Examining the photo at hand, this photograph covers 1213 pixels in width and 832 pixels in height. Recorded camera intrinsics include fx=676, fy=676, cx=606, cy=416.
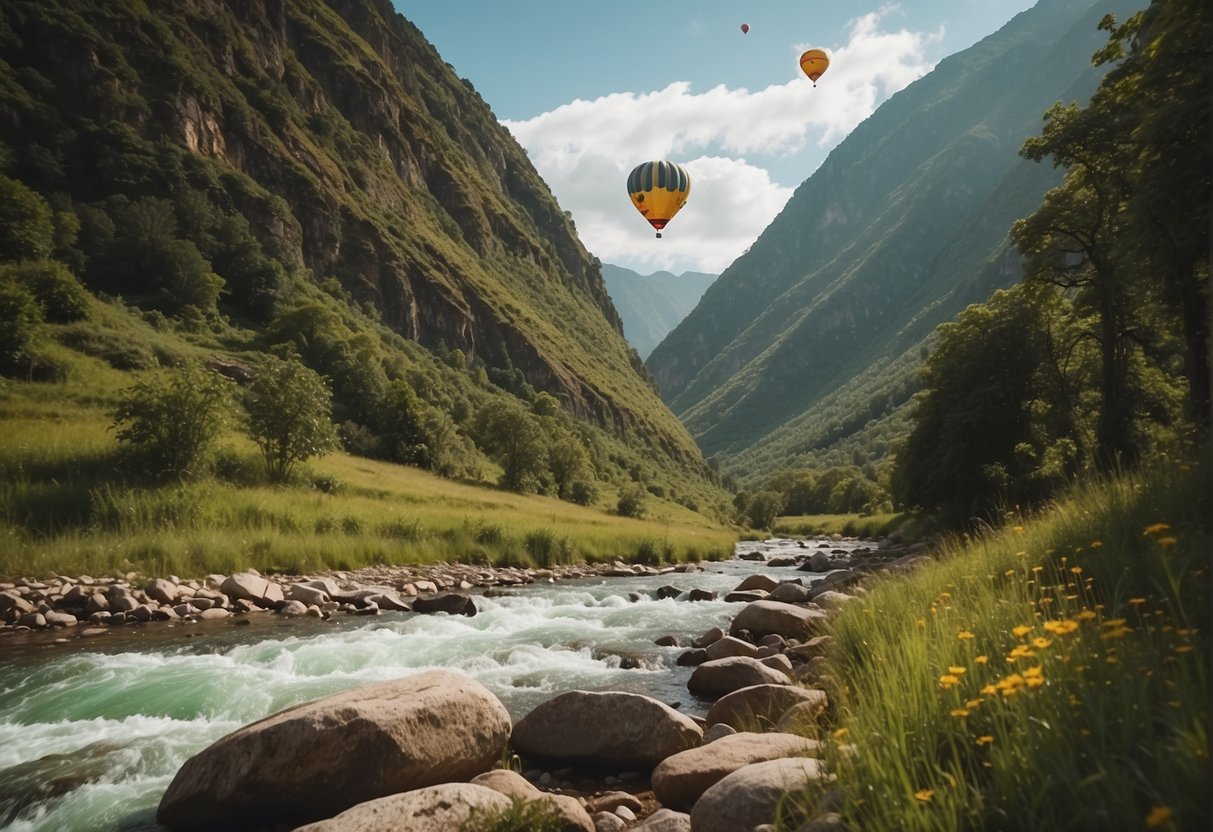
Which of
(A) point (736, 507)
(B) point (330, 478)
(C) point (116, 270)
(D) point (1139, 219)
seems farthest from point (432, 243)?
(D) point (1139, 219)

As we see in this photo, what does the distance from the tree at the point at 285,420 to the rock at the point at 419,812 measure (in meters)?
30.5

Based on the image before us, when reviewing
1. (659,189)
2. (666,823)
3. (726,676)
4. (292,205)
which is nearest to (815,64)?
(659,189)

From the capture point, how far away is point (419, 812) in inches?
207

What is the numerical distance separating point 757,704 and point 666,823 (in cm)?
346

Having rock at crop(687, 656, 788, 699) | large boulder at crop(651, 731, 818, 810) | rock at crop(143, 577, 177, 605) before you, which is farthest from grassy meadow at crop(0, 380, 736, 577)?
large boulder at crop(651, 731, 818, 810)

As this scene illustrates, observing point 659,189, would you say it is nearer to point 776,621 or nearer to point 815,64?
point 815,64

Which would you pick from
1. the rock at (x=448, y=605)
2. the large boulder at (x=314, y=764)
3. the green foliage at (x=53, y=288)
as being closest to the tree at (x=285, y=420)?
the rock at (x=448, y=605)

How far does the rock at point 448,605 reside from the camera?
1864cm

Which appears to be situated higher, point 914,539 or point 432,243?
→ point 432,243

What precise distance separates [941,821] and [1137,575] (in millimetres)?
3156

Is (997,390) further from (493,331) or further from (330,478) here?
(493,331)

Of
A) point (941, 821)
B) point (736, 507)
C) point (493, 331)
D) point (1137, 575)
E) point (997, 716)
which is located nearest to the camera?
point (941, 821)

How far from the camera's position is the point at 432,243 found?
131 metres

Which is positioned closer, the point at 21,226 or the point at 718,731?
the point at 718,731
